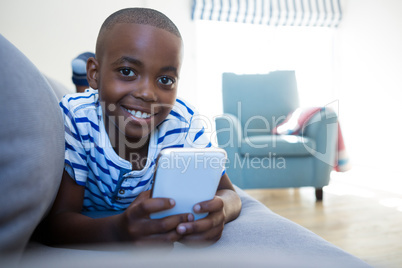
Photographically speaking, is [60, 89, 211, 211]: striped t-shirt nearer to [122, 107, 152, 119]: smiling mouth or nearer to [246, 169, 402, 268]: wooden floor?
[122, 107, 152, 119]: smiling mouth

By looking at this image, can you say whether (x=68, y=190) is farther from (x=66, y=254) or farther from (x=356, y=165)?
(x=356, y=165)

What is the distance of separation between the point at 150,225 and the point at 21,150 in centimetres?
20

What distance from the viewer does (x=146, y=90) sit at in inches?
25.8

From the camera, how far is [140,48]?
645 mm

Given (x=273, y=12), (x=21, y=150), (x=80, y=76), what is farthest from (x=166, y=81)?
(x=273, y=12)

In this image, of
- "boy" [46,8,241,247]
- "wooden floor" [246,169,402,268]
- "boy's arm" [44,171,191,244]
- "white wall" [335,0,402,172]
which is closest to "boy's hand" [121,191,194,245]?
"boy's arm" [44,171,191,244]

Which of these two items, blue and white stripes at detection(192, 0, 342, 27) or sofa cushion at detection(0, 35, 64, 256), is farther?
blue and white stripes at detection(192, 0, 342, 27)

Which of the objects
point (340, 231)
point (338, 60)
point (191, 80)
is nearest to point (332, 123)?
point (340, 231)

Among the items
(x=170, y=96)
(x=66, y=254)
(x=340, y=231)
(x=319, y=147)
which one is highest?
(x=170, y=96)

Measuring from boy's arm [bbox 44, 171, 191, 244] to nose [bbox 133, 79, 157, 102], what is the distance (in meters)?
0.22

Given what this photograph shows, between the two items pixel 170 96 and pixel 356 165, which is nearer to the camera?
pixel 170 96

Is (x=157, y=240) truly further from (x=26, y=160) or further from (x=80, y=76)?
(x=80, y=76)

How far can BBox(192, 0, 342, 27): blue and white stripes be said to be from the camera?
4.10 meters

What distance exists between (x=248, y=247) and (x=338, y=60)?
4.91 meters
